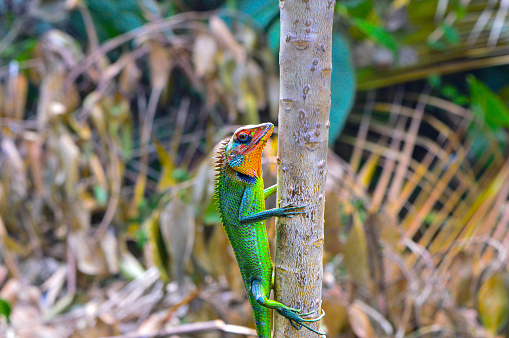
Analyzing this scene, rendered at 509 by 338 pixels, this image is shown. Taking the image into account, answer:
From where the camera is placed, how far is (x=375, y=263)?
182 centimetres

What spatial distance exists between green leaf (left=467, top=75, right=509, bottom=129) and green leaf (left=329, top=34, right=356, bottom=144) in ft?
2.61

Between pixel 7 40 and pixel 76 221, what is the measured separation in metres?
2.25

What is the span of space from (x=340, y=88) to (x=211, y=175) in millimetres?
1383

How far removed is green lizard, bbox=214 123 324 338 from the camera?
1.05 metres

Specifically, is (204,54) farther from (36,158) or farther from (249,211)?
(249,211)

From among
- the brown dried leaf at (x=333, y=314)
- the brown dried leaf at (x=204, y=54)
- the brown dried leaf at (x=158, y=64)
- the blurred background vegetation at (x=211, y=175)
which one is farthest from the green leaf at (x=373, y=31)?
the brown dried leaf at (x=333, y=314)

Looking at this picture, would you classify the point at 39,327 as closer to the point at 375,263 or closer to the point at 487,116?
the point at 375,263

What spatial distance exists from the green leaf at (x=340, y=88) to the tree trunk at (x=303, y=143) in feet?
5.70

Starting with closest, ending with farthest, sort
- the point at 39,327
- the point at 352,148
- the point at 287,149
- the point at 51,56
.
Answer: the point at 287,149, the point at 39,327, the point at 51,56, the point at 352,148

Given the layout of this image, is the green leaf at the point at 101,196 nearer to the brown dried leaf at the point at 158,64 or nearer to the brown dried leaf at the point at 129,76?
the brown dried leaf at the point at 129,76

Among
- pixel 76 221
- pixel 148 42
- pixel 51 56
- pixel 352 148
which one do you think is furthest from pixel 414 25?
pixel 76 221

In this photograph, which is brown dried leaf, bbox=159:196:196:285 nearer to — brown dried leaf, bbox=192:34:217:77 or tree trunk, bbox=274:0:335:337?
tree trunk, bbox=274:0:335:337

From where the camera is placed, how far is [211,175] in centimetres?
160

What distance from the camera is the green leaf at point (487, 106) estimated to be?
270cm
